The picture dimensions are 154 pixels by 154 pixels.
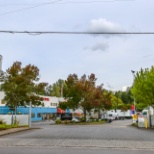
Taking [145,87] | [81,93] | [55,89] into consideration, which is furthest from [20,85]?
[55,89]

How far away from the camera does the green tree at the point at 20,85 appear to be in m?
42.7

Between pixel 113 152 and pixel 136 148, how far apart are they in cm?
204

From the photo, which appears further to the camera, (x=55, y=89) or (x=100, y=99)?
(x=55, y=89)

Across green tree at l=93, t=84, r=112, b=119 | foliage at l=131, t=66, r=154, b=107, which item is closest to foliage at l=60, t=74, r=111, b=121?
green tree at l=93, t=84, r=112, b=119

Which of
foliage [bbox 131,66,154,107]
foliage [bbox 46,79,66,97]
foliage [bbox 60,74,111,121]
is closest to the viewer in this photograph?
foliage [bbox 131,66,154,107]

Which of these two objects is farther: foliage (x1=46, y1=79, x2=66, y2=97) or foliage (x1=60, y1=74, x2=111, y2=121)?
foliage (x1=46, y1=79, x2=66, y2=97)

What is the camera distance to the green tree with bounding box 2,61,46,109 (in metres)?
42.7

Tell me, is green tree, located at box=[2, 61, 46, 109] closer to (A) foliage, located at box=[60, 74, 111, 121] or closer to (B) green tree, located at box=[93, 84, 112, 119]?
(A) foliage, located at box=[60, 74, 111, 121]

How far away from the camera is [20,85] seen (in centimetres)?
4281

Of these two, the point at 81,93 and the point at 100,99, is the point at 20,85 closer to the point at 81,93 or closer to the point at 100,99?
the point at 81,93

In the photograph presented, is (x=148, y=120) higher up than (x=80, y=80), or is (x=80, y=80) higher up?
(x=80, y=80)

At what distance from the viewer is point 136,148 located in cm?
1662

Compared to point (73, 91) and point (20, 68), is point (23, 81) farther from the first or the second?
point (73, 91)

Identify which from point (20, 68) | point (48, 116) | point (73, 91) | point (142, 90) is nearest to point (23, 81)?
point (20, 68)
